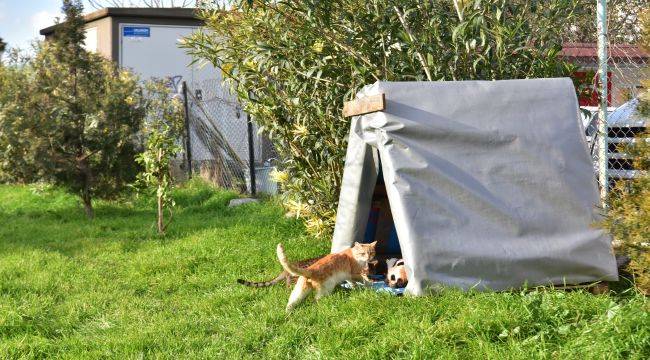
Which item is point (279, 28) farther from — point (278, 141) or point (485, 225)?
point (485, 225)

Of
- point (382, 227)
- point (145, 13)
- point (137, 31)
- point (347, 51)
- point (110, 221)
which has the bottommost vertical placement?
point (110, 221)

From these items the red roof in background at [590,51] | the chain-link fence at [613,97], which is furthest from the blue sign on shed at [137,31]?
the red roof in background at [590,51]

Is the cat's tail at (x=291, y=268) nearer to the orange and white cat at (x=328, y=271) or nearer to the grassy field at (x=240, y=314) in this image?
the orange and white cat at (x=328, y=271)

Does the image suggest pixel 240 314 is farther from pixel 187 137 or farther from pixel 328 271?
pixel 187 137

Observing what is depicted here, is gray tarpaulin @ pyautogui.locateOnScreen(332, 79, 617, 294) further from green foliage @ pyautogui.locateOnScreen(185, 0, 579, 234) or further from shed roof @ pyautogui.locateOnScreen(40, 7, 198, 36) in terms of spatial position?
shed roof @ pyautogui.locateOnScreen(40, 7, 198, 36)

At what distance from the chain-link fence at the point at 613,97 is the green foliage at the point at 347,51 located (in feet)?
1.21

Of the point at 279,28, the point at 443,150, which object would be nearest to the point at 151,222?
the point at 279,28

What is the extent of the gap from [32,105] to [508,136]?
22.7ft

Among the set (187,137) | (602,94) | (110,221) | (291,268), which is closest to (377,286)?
(291,268)

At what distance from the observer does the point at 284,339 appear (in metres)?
4.57

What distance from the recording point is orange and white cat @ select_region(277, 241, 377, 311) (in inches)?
202

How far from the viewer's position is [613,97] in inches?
324

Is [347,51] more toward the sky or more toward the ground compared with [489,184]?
more toward the sky

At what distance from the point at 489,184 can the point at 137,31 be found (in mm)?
12157
